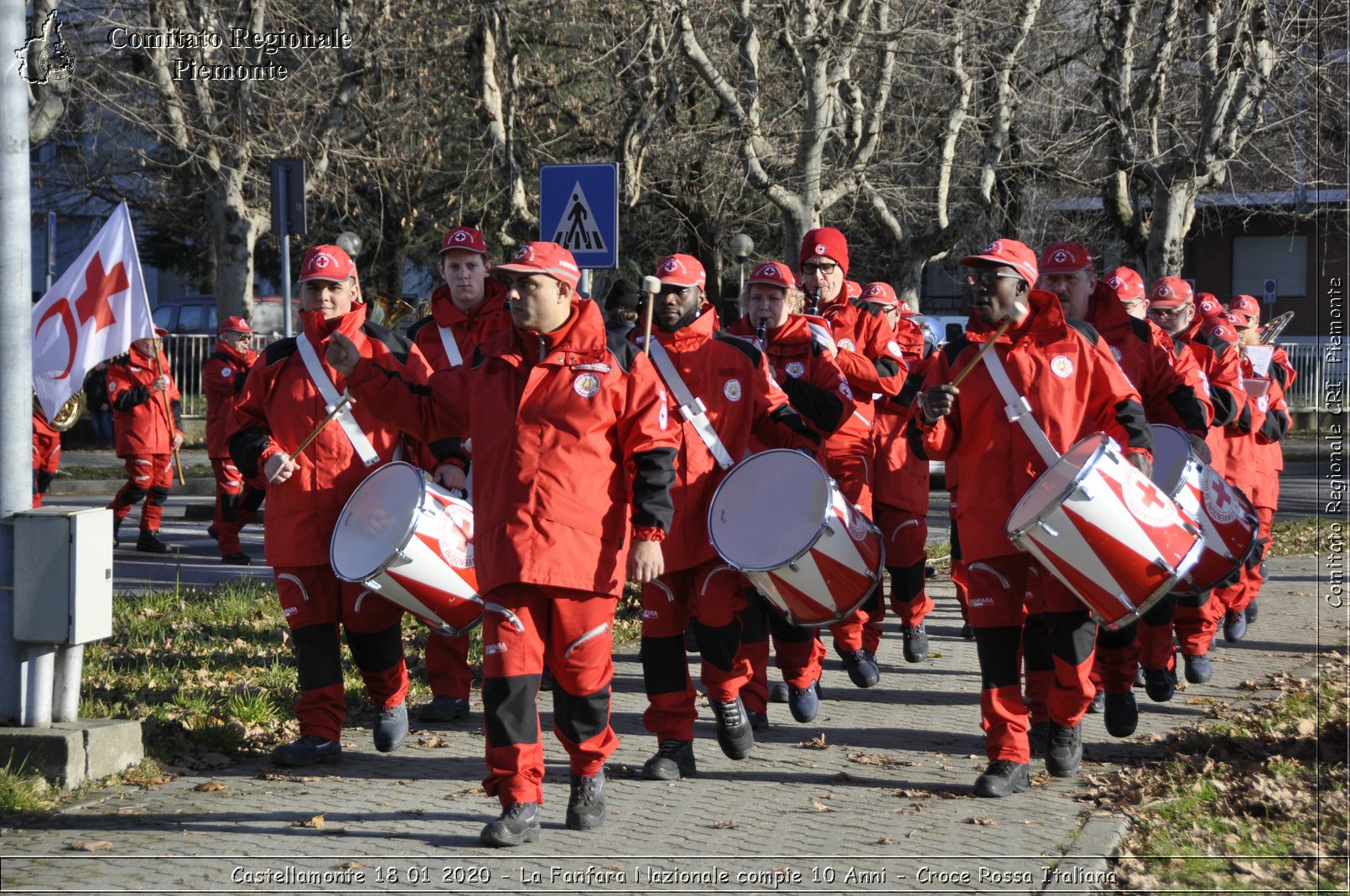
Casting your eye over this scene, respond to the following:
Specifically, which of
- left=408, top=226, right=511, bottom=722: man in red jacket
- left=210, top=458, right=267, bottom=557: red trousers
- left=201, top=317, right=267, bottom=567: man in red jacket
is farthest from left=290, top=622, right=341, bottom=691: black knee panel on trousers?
left=210, top=458, right=267, bottom=557: red trousers

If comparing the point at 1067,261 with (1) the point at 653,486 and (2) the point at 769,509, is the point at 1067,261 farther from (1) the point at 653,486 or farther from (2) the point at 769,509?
(1) the point at 653,486

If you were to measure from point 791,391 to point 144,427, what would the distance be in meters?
8.68

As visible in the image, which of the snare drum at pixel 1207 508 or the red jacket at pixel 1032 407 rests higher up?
the red jacket at pixel 1032 407

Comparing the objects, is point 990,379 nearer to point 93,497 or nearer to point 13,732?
point 13,732

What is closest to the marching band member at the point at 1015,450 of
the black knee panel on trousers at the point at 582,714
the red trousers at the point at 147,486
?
the black knee panel on trousers at the point at 582,714

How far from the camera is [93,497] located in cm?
1981

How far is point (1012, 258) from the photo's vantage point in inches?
258

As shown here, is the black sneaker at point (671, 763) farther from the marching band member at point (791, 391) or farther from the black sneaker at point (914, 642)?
the black sneaker at point (914, 642)

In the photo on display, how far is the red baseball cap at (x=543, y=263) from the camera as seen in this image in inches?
225

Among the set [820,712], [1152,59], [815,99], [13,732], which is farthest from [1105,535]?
[1152,59]

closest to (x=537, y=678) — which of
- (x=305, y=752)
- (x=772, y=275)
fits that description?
(x=305, y=752)

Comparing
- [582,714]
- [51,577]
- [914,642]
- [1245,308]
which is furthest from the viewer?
[1245,308]

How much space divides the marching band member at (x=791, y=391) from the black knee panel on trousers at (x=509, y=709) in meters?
1.93

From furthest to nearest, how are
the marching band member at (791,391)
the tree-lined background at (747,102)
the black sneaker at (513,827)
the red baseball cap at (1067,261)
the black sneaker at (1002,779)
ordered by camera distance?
the tree-lined background at (747,102)
the red baseball cap at (1067,261)
the marching band member at (791,391)
the black sneaker at (1002,779)
the black sneaker at (513,827)
